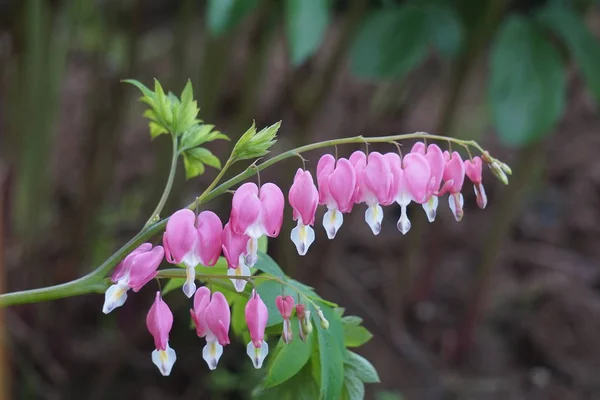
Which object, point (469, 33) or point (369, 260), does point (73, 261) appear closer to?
point (369, 260)

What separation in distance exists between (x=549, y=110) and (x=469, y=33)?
0.35m

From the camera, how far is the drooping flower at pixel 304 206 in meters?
0.60

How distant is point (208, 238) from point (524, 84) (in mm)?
906

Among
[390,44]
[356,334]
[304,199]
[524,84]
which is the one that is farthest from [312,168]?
[304,199]

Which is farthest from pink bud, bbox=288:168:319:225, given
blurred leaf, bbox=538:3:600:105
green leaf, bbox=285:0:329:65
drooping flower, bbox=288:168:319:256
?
blurred leaf, bbox=538:3:600:105

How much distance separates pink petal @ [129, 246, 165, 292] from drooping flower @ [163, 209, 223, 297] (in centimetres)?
1

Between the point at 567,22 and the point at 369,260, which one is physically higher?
the point at 567,22

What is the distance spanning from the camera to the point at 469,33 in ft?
5.23

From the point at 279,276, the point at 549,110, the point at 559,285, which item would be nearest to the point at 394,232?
the point at 559,285

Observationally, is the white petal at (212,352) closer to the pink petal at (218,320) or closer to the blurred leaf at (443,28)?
the pink petal at (218,320)

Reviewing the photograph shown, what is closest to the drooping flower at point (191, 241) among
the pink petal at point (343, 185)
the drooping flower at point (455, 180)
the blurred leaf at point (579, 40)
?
the pink petal at point (343, 185)

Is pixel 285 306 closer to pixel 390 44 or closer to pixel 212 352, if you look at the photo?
pixel 212 352

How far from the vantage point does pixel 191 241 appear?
0.58 m

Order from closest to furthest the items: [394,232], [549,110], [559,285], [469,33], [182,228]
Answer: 1. [182,228]
2. [549,110]
3. [469,33]
4. [559,285]
5. [394,232]
